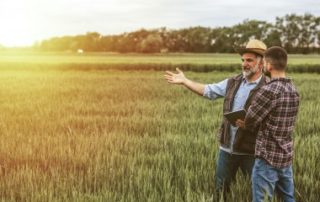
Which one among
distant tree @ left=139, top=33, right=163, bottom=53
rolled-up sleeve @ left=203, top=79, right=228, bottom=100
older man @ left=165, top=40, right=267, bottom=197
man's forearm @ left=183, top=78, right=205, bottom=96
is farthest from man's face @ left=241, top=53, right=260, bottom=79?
distant tree @ left=139, top=33, right=163, bottom=53

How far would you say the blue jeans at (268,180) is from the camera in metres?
3.02

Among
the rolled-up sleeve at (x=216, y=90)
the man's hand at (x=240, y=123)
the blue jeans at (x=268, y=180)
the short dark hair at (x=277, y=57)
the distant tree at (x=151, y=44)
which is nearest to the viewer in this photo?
the short dark hair at (x=277, y=57)

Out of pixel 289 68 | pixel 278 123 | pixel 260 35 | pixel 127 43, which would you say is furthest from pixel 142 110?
pixel 260 35

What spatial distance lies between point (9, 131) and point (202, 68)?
914 inches

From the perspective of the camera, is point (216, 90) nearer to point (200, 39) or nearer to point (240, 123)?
point (240, 123)

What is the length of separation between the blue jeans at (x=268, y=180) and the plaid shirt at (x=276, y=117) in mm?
57

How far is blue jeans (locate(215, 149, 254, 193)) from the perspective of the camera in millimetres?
3504

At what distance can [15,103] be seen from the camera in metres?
10.4

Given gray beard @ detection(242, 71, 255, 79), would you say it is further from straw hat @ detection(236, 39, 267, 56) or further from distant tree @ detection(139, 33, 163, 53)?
distant tree @ detection(139, 33, 163, 53)

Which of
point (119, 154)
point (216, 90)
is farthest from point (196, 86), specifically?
point (119, 154)

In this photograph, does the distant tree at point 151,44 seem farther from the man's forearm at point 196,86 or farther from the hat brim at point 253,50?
the hat brim at point 253,50

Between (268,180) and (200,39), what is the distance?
81000 millimetres

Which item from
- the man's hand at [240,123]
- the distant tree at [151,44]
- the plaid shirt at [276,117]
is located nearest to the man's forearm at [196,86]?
the man's hand at [240,123]

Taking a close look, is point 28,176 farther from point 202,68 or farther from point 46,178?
point 202,68
